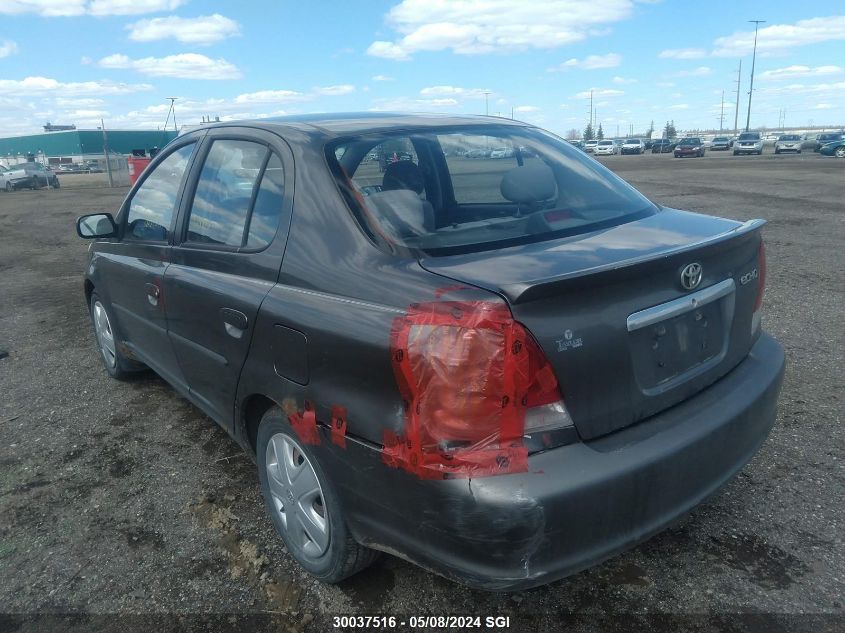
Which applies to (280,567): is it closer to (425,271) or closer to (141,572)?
(141,572)

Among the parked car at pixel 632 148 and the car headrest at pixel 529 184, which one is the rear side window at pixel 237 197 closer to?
the car headrest at pixel 529 184

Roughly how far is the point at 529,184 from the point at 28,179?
37335mm

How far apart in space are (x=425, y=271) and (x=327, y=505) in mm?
908

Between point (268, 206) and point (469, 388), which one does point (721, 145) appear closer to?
point (268, 206)

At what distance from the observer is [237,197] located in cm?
285

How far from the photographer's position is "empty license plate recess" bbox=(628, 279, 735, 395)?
79.9 inches

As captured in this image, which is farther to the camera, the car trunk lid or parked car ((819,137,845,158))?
parked car ((819,137,845,158))

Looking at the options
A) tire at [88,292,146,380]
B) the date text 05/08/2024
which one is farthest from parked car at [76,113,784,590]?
tire at [88,292,146,380]

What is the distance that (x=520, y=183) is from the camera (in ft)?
9.52

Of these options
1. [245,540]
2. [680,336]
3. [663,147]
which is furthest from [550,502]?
[663,147]

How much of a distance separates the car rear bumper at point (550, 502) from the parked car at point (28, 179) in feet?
123

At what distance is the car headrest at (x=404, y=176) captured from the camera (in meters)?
2.73

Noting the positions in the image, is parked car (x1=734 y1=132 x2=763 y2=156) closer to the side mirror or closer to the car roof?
the car roof

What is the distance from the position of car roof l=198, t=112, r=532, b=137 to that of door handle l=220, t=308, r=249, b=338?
782 millimetres
